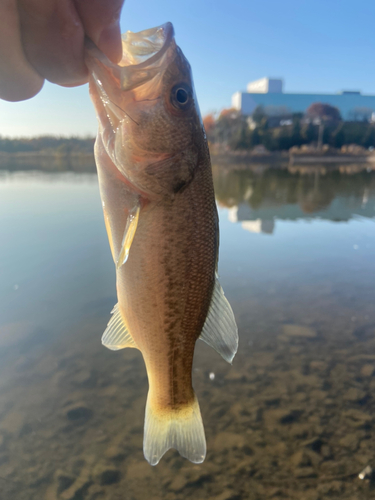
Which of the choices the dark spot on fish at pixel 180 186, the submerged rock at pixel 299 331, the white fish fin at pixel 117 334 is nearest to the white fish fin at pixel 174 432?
the white fish fin at pixel 117 334

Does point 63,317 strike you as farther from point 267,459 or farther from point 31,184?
point 31,184

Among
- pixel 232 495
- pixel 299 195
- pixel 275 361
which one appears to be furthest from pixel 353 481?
pixel 299 195

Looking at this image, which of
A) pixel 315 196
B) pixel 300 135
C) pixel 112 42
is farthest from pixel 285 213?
pixel 300 135

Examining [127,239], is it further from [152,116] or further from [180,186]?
[152,116]

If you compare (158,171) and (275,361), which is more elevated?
(158,171)

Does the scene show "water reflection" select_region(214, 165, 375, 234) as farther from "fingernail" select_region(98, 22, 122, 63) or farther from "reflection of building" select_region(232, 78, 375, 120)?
"reflection of building" select_region(232, 78, 375, 120)

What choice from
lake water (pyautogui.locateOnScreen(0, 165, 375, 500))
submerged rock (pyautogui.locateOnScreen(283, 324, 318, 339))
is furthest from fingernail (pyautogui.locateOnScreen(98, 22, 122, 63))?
submerged rock (pyautogui.locateOnScreen(283, 324, 318, 339))
